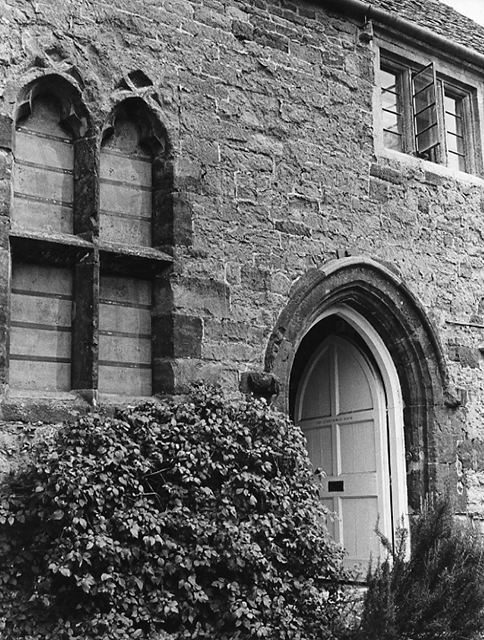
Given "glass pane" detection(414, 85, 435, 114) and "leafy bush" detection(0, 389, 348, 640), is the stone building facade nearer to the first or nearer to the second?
"glass pane" detection(414, 85, 435, 114)

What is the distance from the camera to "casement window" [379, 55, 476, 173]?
8.91m

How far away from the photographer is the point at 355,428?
8961 millimetres

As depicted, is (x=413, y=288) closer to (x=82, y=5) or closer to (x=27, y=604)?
(x=82, y=5)

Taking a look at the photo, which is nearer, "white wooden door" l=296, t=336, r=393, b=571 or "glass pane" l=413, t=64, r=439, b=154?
"white wooden door" l=296, t=336, r=393, b=571

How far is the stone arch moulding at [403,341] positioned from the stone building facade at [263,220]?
2cm

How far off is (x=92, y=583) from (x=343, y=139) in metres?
4.70

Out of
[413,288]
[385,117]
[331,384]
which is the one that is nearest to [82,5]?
[385,117]

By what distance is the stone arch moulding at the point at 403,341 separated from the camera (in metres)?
8.11

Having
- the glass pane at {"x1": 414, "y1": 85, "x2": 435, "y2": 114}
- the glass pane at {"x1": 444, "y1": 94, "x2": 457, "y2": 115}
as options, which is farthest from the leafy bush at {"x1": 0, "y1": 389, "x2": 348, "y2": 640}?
the glass pane at {"x1": 444, "y1": 94, "x2": 457, "y2": 115}

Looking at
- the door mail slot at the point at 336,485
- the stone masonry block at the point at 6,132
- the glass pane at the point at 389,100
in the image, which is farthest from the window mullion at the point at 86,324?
the glass pane at the point at 389,100

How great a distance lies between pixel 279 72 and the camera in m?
7.91

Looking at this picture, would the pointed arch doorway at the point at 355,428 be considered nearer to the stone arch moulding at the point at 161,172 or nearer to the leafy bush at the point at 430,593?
the stone arch moulding at the point at 161,172

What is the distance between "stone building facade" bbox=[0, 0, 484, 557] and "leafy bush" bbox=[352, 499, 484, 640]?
2.04 m

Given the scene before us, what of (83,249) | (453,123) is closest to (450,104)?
(453,123)
